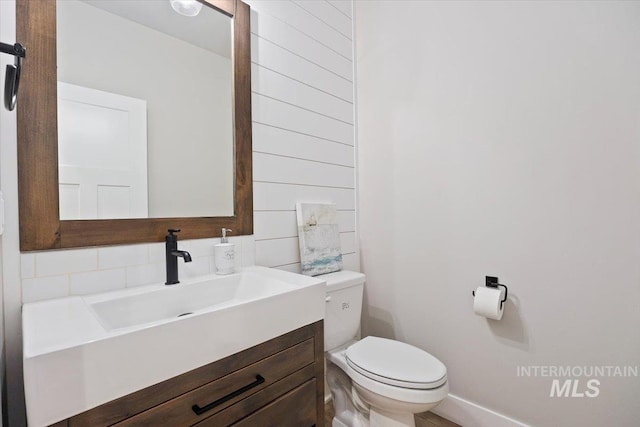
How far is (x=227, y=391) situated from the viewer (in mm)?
805

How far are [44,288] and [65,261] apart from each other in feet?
0.29

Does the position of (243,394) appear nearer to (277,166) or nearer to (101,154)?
(101,154)

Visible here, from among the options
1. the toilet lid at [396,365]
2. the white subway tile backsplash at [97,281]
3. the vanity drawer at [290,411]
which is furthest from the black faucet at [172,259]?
the toilet lid at [396,365]

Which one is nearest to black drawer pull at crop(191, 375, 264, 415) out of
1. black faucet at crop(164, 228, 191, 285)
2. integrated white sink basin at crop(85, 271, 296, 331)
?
integrated white sink basin at crop(85, 271, 296, 331)

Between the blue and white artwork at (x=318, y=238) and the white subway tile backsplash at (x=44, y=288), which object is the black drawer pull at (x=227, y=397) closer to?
the white subway tile backsplash at (x=44, y=288)

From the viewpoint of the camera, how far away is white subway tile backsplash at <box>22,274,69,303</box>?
850 mm

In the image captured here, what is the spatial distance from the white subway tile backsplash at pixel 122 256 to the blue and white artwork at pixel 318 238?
0.76 metres

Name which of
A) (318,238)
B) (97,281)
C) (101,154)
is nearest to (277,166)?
(318,238)

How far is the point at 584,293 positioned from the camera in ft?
4.11

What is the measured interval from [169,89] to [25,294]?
2.80ft

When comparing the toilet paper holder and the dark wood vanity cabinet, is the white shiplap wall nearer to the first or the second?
the dark wood vanity cabinet

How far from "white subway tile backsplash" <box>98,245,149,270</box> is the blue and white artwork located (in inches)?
29.9

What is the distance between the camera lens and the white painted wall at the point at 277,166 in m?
0.84

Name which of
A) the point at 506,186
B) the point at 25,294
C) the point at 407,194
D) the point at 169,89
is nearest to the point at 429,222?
the point at 407,194
